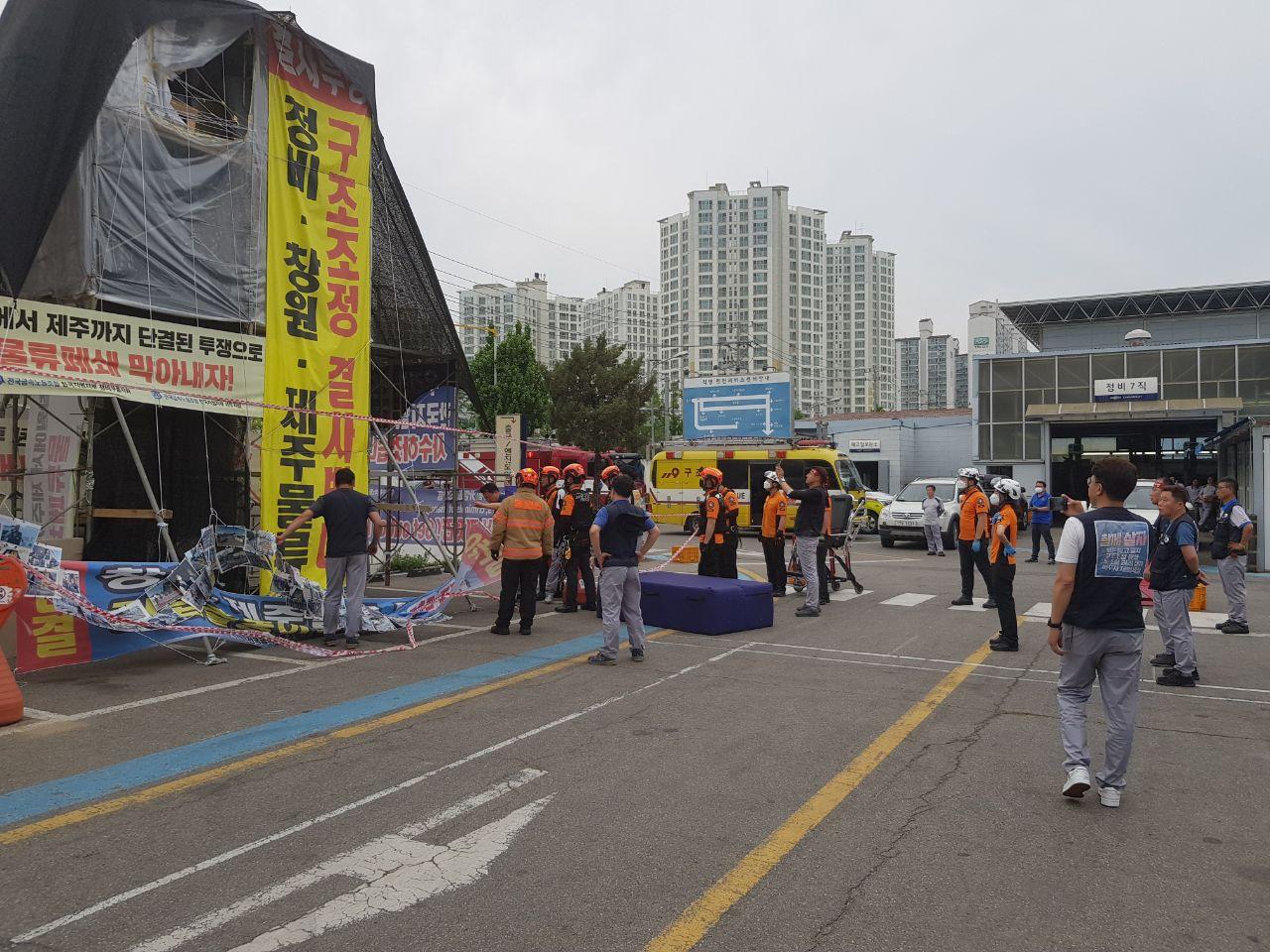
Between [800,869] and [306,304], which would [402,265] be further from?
[800,869]

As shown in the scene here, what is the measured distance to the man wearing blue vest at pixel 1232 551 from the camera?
10445 millimetres

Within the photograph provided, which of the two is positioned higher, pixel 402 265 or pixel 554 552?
pixel 402 265

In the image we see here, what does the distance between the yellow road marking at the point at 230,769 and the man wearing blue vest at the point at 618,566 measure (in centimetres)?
91

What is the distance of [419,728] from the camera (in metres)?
6.41

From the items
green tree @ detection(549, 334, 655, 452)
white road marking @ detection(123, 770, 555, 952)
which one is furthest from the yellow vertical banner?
green tree @ detection(549, 334, 655, 452)

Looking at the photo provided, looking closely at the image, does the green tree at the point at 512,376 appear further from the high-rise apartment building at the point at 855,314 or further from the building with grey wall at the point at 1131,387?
the high-rise apartment building at the point at 855,314

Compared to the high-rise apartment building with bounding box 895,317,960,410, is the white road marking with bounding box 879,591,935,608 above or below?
below

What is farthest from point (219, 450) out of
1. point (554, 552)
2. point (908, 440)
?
point (908, 440)

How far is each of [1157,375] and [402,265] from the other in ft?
108

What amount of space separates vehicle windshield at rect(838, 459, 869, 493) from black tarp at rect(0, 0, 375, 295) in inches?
775

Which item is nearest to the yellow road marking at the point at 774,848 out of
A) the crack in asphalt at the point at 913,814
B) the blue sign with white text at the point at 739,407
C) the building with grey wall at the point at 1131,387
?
the crack in asphalt at the point at 913,814

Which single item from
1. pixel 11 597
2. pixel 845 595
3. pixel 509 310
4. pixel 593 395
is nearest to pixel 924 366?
pixel 509 310

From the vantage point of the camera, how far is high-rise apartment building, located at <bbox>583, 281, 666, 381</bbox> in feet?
239

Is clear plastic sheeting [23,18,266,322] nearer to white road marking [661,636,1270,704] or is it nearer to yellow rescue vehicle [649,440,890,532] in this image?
white road marking [661,636,1270,704]
